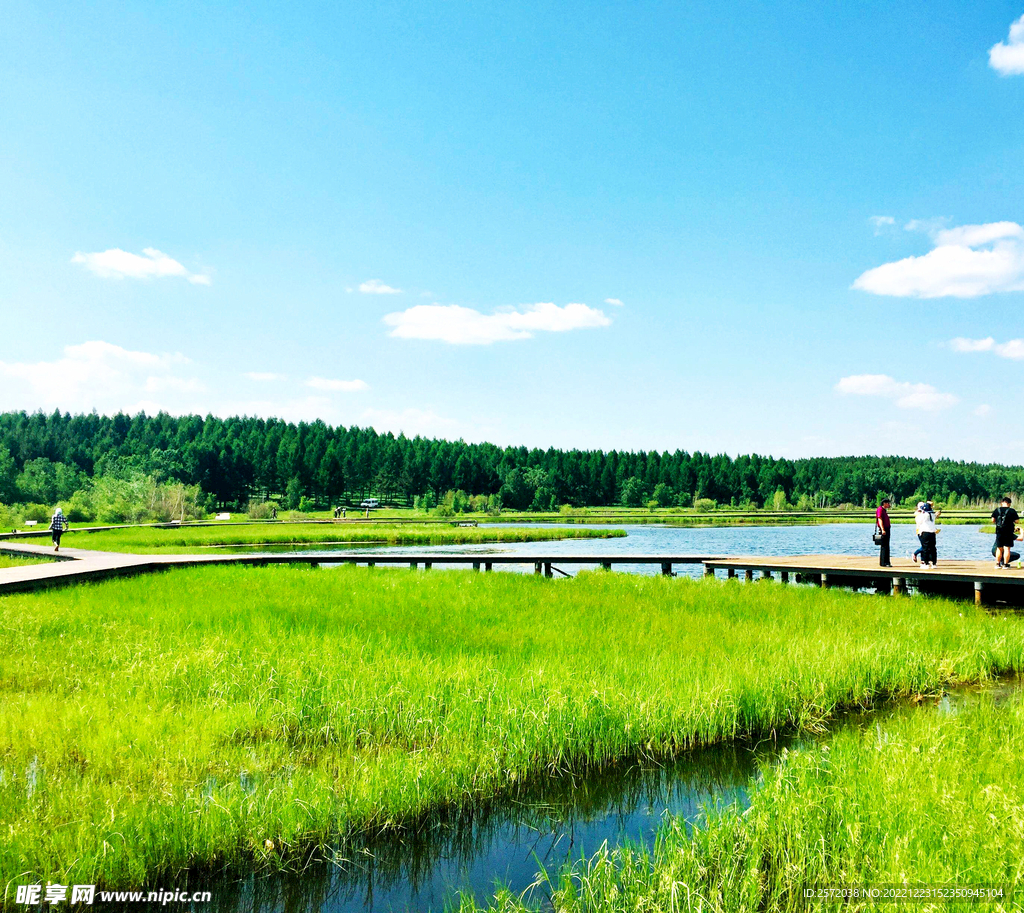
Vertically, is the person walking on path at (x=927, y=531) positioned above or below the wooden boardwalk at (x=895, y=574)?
above

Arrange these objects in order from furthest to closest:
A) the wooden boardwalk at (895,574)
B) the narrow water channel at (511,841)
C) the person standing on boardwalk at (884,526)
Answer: the person standing on boardwalk at (884,526) → the wooden boardwalk at (895,574) → the narrow water channel at (511,841)

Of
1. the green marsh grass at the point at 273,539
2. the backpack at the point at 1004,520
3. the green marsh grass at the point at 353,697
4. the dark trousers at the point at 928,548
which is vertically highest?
the backpack at the point at 1004,520

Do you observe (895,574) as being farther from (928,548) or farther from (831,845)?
(831,845)

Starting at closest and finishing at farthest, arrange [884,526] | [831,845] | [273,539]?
[831,845] → [884,526] → [273,539]

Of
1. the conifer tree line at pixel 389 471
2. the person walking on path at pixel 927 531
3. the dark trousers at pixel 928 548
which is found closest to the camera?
the person walking on path at pixel 927 531

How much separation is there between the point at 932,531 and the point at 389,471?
119 meters

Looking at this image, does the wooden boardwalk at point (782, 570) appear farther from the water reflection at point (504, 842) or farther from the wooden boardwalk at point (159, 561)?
the water reflection at point (504, 842)

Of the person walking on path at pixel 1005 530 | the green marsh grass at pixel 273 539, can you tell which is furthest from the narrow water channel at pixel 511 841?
the green marsh grass at pixel 273 539

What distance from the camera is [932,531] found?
21.5m

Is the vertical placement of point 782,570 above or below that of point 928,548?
below

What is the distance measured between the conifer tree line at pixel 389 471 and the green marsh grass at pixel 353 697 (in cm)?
9943

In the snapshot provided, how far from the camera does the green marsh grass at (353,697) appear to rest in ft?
20.1

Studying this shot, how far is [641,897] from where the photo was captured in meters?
5.00

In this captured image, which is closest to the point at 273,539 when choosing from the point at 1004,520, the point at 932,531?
the point at 932,531
